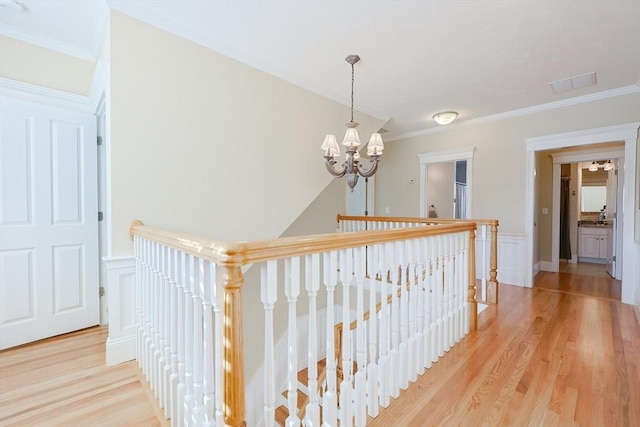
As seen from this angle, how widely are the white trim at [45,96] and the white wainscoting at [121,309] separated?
1.57m

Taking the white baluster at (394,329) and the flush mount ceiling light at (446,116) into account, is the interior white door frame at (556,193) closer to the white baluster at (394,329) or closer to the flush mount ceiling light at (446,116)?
the flush mount ceiling light at (446,116)

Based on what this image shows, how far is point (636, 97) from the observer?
335cm

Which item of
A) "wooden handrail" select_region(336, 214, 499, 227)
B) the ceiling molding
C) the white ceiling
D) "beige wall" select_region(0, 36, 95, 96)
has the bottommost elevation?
"wooden handrail" select_region(336, 214, 499, 227)

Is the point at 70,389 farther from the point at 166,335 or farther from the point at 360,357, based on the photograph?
the point at 360,357

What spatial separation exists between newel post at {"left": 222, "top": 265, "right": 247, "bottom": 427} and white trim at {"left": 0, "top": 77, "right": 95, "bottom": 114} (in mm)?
2727

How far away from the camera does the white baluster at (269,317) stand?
101 cm

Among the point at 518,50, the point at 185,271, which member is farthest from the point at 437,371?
the point at 518,50

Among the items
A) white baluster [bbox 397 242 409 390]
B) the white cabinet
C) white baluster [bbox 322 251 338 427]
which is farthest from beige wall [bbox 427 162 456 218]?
white baluster [bbox 322 251 338 427]

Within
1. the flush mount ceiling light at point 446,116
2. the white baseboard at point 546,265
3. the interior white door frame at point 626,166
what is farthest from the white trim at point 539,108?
the white baseboard at point 546,265

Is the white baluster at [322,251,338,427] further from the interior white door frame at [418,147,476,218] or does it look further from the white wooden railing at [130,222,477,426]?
the interior white door frame at [418,147,476,218]

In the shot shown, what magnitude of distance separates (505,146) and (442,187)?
254 centimetres

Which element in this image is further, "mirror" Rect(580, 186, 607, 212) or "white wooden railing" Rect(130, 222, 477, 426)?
"mirror" Rect(580, 186, 607, 212)

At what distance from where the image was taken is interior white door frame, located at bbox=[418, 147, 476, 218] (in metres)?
4.70

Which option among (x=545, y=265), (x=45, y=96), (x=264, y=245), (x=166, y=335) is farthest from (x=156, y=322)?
(x=545, y=265)
